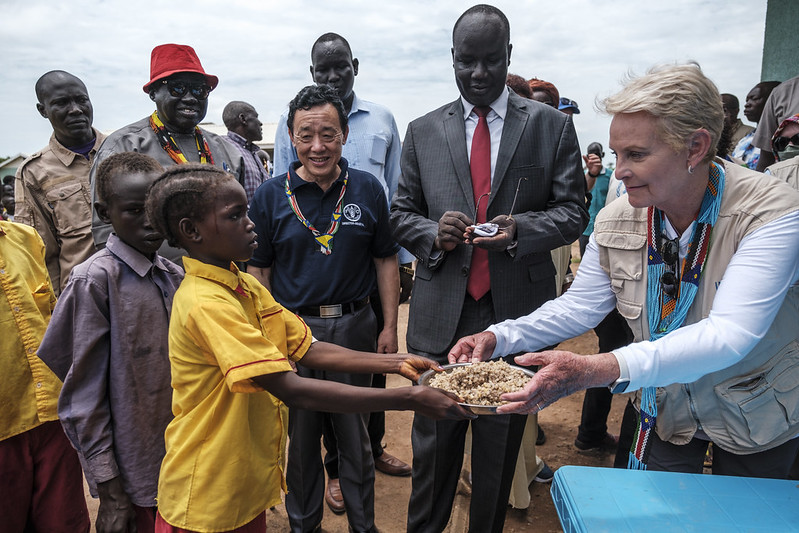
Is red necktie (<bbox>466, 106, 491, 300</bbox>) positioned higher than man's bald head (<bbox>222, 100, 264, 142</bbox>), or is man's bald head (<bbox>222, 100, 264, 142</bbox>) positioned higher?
man's bald head (<bbox>222, 100, 264, 142</bbox>)

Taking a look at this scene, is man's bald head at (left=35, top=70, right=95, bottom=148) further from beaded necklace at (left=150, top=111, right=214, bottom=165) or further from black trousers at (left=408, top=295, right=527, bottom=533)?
black trousers at (left=408, top=295, right=527, bottom=533)

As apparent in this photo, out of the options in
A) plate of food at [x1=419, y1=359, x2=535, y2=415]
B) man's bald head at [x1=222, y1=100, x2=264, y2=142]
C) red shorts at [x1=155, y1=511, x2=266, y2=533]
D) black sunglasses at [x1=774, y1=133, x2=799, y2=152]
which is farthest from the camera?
man's bald head at [x1=222, y1=100, x2=264, y2=142]

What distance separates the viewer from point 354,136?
12.6 ft

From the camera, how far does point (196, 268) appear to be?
1.93 metres

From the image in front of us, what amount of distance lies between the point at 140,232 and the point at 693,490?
230 centimetres

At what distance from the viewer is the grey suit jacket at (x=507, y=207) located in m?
2.71

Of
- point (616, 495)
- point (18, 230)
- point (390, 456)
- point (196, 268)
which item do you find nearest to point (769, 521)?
point (616, 495)

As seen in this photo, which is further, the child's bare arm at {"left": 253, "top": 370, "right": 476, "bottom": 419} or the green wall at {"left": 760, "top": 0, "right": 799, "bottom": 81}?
the green wall at {"left": 760, "top": 0, "right": 799, "bottom": 81}

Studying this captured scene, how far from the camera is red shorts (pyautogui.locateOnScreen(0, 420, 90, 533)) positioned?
7.97 ft

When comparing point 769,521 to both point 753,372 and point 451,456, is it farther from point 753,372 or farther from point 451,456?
point 451,456

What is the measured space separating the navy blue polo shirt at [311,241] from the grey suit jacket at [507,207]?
0.27 metres

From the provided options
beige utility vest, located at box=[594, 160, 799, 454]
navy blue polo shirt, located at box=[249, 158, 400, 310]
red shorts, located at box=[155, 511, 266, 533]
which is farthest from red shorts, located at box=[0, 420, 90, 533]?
beige utility vest, located at box=[594, 160, 799, 454]

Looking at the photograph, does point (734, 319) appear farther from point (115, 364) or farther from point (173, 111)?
point (173, 111)

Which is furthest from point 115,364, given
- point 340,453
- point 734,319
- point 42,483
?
point 734,319
